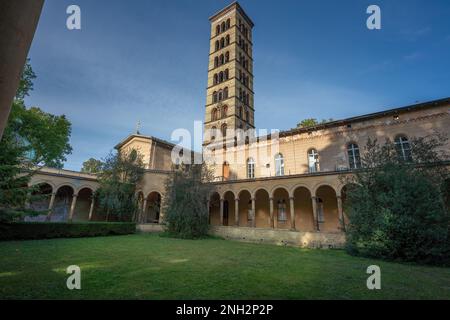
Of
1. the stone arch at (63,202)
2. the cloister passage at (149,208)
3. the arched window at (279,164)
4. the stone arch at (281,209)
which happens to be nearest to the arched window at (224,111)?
the arched window at (279,164)

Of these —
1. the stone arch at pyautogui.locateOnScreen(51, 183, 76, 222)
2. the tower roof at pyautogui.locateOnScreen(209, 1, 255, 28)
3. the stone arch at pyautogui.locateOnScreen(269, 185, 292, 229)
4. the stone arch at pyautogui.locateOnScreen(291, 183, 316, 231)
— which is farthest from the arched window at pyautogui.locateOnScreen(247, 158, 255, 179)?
the tower roof at pyautogui.locateOnScreen(209, 1, 255, 28)

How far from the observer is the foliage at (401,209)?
9883 mm

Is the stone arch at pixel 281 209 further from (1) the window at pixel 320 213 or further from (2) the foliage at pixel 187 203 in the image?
(2) the foliage at pixel 187 203

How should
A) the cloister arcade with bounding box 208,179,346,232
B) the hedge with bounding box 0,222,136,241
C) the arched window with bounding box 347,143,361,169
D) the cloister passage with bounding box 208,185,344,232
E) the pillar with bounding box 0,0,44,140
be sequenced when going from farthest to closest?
1. the arched window with bounding box 347,143,361,169
2. the cloister passage with bounding box 208,185,344,232
3. the cloister arcade with bounding box 208,179,346,232
4. the hedge with bounding box 0,222,136,241
5. the pillar with bounding box 0,0,44,140

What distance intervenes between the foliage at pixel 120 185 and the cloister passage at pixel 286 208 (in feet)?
27.9

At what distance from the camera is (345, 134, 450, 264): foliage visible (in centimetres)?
988

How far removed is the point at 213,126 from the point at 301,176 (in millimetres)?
19131

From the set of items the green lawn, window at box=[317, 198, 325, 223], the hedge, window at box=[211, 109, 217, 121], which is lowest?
the green lawn

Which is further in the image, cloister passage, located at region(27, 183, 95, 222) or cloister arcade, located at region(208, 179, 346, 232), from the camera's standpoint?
cloister passage, located at region(27, 183, 95, 222)

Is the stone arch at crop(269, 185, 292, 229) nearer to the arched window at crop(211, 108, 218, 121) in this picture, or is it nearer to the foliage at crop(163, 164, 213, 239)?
the foliage at crop(163, 164, 213, 239)

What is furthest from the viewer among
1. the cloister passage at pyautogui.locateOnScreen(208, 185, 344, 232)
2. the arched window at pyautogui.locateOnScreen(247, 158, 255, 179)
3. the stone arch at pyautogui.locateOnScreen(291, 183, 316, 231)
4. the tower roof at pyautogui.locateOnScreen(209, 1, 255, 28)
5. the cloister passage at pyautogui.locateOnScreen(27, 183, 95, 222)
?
the tower roof at pyautogui.locateOnScreen(209, 1, 255, 28)

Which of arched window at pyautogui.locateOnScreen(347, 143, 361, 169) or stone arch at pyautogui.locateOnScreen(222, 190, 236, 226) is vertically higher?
arched window at pyautogui.locateOnScreen(347, 143, 361, 169)

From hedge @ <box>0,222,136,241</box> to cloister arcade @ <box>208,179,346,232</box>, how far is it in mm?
9609

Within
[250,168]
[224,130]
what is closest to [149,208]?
[250,168]
